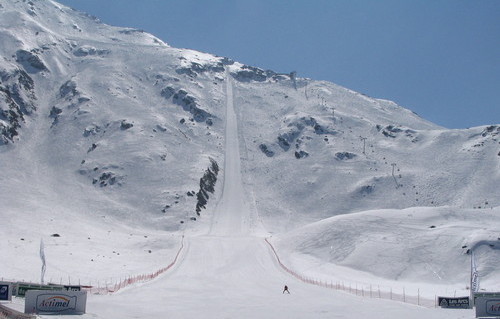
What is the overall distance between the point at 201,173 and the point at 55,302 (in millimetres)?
97011

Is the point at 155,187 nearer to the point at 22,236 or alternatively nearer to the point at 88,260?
the point at 22,236

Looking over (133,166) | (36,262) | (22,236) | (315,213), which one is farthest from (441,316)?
(133,166)

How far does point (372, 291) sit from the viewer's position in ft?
171

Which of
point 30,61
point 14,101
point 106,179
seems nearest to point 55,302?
point 106,179

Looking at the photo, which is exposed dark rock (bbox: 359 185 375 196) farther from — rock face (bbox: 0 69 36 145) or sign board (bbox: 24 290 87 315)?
sign board (bbox: 24 290 87 315)

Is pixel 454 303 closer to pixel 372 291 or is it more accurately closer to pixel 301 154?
pixel 372 291

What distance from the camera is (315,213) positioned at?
120 m

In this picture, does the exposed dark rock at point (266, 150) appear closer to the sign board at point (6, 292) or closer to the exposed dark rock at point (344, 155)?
the exposed dark rock at point (344, 155)

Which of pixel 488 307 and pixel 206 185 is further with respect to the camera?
pixel 206 185

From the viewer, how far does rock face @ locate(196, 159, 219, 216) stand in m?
115

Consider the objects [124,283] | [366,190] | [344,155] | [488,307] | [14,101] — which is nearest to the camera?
[488,307]

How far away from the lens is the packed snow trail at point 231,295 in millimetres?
35625

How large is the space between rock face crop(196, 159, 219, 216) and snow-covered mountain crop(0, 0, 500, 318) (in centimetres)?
44

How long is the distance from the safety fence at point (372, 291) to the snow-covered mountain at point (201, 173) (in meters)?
6.80
